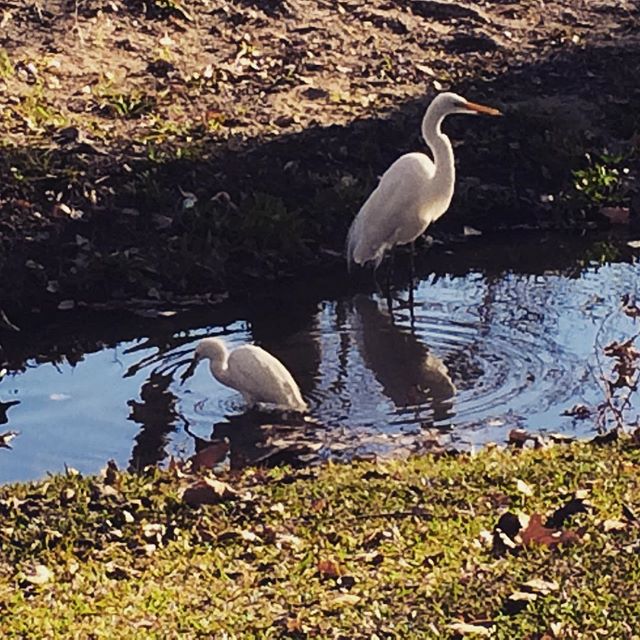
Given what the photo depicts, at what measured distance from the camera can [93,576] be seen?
592 cm

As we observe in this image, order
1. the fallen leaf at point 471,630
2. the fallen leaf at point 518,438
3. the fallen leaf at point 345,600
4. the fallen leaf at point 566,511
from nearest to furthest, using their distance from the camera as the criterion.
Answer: the fallen leaf at point 471,630 → the fallen leaf at point 345,600 → the fallen leaf at point 566,511 → the fallen leaf at point 518,438

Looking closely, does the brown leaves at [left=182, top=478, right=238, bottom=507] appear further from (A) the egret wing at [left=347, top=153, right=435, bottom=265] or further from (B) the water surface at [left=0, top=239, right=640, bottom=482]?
(A) the egret wing at [left=347, top=153, right=435, bottom=265]

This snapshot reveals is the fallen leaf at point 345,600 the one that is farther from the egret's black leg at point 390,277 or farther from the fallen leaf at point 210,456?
the egret's black leg at point 390,277

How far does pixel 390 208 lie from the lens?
11.6 m

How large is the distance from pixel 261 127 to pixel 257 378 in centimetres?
475

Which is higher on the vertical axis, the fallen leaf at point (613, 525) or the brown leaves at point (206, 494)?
the brown leaves at point (206, 494)

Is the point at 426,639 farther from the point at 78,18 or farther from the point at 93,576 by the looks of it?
the point at 78,18

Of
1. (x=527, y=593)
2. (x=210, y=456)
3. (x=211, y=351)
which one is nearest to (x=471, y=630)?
(x=527, y=593)

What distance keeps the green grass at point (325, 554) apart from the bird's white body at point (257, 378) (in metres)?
1.49

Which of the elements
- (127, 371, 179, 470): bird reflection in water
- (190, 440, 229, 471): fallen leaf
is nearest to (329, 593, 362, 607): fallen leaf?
(190, 440, 229, 471): fallen leaf

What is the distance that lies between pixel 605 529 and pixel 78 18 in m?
10.2

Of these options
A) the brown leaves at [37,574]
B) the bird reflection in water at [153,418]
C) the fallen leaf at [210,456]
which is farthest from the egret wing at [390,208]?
the brown leaves at [37,574]

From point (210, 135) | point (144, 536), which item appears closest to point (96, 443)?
point (144, 536)

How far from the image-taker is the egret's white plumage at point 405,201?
11609 mm
